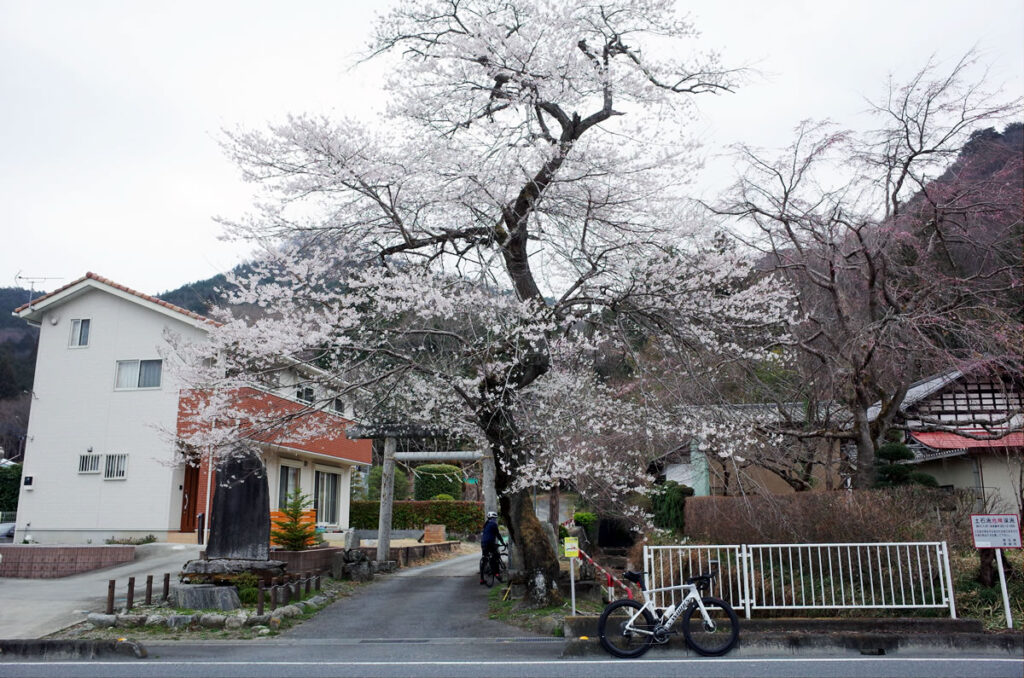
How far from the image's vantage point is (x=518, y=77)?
10844mm

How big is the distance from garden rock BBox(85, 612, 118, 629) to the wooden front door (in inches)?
412

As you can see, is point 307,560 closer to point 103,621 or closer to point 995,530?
point 103,621

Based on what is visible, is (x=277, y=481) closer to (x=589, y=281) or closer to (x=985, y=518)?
(x=589, y=281)

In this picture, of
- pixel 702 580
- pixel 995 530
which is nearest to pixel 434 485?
pixel 702 580

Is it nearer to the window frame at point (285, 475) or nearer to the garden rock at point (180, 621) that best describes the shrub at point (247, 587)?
the garden rock at point (180, 621)

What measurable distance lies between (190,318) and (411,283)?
12.3 metres

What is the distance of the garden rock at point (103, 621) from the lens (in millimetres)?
10422

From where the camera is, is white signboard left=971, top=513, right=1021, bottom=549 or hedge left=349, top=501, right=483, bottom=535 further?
hedge left=349, top=501, right=483, bottom=535

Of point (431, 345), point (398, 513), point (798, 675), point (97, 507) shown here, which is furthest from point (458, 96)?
point (398, 513)

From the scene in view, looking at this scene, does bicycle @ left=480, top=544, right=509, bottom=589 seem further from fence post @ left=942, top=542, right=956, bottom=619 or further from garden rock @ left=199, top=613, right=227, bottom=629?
fence post @ left=942, top=542, right=956, bottom=619

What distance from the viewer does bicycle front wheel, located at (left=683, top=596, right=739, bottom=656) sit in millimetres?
8391

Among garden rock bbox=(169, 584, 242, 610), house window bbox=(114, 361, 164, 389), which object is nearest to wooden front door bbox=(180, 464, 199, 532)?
house window bbox=(114, 361, 164, 389)

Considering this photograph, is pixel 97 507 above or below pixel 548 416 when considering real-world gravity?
below

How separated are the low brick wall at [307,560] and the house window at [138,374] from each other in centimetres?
890
